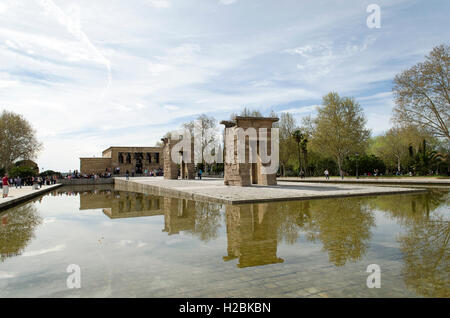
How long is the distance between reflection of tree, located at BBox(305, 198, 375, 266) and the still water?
2cm

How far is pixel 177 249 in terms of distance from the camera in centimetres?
539

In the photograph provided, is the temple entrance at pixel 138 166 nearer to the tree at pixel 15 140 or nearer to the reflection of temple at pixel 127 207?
the tree at pixel 15 140

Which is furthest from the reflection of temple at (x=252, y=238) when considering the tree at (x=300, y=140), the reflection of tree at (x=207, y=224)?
the tree at (x=300, y=140)

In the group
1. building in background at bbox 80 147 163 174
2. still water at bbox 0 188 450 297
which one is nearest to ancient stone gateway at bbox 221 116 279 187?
still water at bbox 0 188 450 297

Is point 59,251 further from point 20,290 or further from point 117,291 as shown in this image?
point 117,291

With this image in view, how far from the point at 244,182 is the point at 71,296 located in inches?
714

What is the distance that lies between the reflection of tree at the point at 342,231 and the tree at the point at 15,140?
50.7m

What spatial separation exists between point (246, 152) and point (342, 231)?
15.1 m

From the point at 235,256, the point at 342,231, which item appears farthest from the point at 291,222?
the point at 235,256

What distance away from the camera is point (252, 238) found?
6.00 meters

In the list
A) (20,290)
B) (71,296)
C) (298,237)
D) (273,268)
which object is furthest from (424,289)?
(20,290)

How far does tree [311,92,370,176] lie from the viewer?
126 feet

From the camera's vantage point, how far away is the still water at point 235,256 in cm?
352

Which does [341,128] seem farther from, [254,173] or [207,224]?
[207,224]
